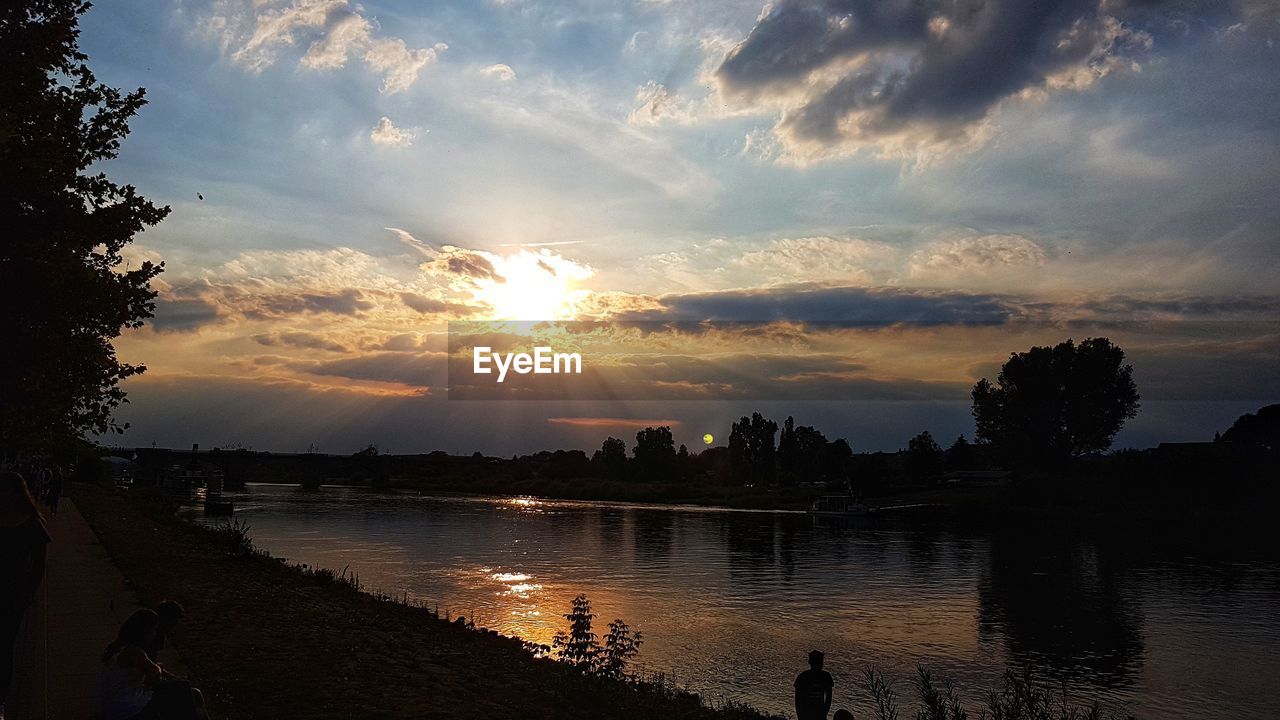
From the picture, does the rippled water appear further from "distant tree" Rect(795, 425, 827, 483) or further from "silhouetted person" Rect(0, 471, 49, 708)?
"distant tree" Rect(795, 425, 827, 483)

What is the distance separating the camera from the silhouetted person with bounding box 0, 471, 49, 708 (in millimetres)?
9133

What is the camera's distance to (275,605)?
2353 cm

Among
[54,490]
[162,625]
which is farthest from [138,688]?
[54,490]

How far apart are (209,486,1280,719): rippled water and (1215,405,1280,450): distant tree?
66838mm

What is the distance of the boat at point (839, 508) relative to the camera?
106500 mm

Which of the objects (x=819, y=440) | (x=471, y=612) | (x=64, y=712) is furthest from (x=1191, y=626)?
(x=819, y=440)

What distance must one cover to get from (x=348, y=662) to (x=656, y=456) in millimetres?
156052

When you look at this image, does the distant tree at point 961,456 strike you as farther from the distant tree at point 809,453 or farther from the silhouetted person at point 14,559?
the silhouetted person at point 14,559

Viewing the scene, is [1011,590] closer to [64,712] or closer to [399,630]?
[399,630]

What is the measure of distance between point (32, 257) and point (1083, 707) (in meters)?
28.4

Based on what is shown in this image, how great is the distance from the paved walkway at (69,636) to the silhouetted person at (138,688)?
6.53 ft

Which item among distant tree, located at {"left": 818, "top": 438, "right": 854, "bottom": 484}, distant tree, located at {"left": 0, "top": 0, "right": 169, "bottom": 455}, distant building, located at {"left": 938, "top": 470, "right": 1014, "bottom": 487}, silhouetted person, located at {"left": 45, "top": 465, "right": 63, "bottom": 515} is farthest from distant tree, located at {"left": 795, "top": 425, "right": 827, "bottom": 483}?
distant tree, located at {"left": 0, "top": 0, "right": 169, "bottom": 455}

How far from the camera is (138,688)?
8.52m

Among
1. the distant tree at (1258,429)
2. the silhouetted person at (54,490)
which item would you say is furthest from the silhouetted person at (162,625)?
the distant tree at (1258,429)
